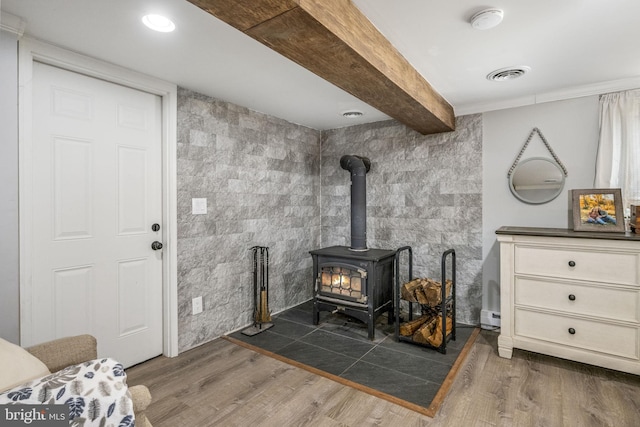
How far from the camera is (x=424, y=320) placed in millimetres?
2859

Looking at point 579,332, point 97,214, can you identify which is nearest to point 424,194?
point 579,332

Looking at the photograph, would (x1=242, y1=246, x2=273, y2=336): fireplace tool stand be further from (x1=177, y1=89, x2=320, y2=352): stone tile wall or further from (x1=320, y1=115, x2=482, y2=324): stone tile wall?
(x1=320, y1=115, x2=482, y2=324): stone tile wall

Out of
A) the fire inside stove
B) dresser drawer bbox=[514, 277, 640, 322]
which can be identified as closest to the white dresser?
dresser drawer bbox=[514, 277, 640, 322]

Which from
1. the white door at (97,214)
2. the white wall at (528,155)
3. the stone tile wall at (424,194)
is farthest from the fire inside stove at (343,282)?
the white door at (97,214)

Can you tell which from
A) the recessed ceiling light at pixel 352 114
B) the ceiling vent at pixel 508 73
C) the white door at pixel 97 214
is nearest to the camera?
the white door at pixel 97 214

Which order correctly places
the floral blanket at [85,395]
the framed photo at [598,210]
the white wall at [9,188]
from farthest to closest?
1. the framed photo at [598,210]
2. the white wall at [9,188]
3. the floral blanket at [85,395]

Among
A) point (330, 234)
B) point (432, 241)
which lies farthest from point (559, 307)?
point (330, 234)

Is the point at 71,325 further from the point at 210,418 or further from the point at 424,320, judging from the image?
the point at 424,320

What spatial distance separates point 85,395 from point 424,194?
3160mm

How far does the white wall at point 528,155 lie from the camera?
2703 mm

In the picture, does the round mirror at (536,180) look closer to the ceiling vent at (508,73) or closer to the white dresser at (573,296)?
the white dresser at (573,296)

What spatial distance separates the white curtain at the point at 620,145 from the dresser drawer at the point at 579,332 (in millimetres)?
974

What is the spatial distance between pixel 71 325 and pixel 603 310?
11.8 ft

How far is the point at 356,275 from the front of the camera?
3004 mm
